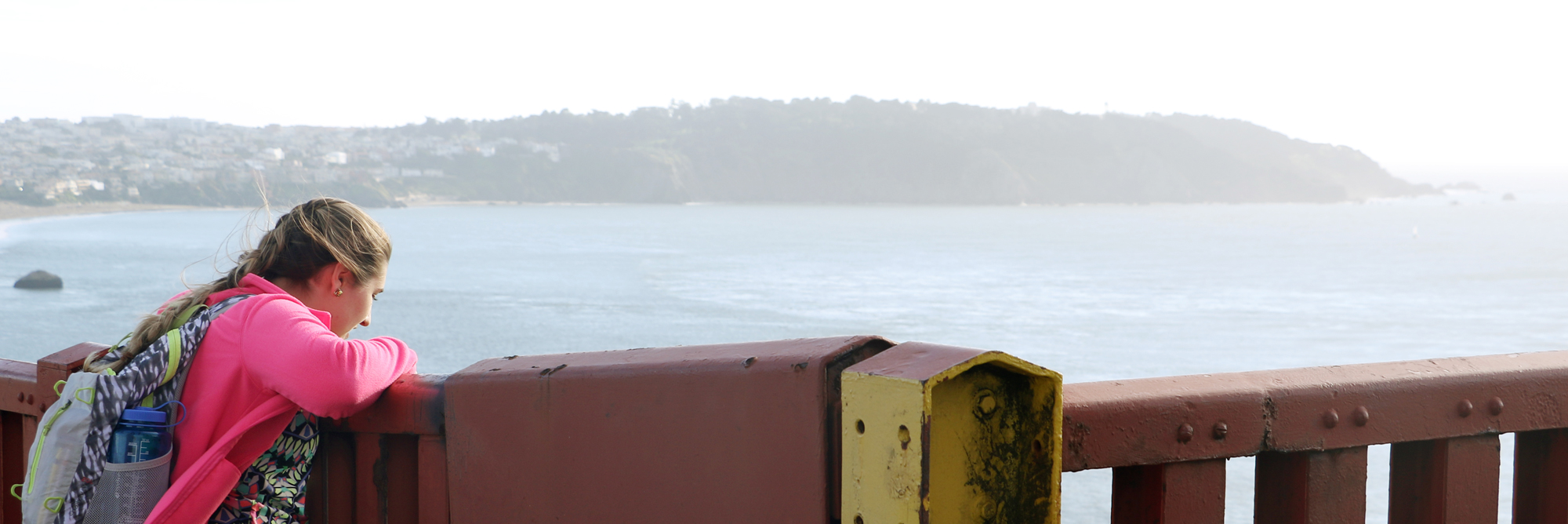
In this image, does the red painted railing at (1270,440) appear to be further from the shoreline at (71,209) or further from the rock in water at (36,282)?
the shoreline at (71,209)

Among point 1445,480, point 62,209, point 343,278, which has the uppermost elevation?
point 343,278

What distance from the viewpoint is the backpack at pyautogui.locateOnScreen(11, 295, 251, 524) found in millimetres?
1500

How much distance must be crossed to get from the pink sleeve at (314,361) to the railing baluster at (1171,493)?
0.96m

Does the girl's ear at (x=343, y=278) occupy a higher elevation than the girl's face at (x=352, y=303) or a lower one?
higher

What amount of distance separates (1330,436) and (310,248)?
4.84ft

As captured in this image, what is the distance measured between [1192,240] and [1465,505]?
116 meters

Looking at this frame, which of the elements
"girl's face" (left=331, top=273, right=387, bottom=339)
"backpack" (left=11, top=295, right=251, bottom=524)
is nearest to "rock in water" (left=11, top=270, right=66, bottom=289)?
"girl's face" (left=331, top=273, right=387, bottom=339)

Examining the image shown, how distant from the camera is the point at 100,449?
151 cm

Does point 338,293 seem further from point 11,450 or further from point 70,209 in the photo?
point 70,209

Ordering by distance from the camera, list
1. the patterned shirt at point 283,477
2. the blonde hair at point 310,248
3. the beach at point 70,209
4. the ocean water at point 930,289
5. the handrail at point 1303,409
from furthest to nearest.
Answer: the beach at point 70,209, the ocean water at point 930,289, the blonde hair at point 310,248, the patterned shirt at point 283,477, the handrail at point 1303,409

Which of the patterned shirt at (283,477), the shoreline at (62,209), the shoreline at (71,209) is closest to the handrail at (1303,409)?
the patterned shirt at (283,477)

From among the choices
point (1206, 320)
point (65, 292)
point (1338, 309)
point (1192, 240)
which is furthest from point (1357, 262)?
point (65, 292)

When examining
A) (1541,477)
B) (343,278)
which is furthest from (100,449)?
(1541,477)

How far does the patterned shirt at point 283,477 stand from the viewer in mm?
1591
